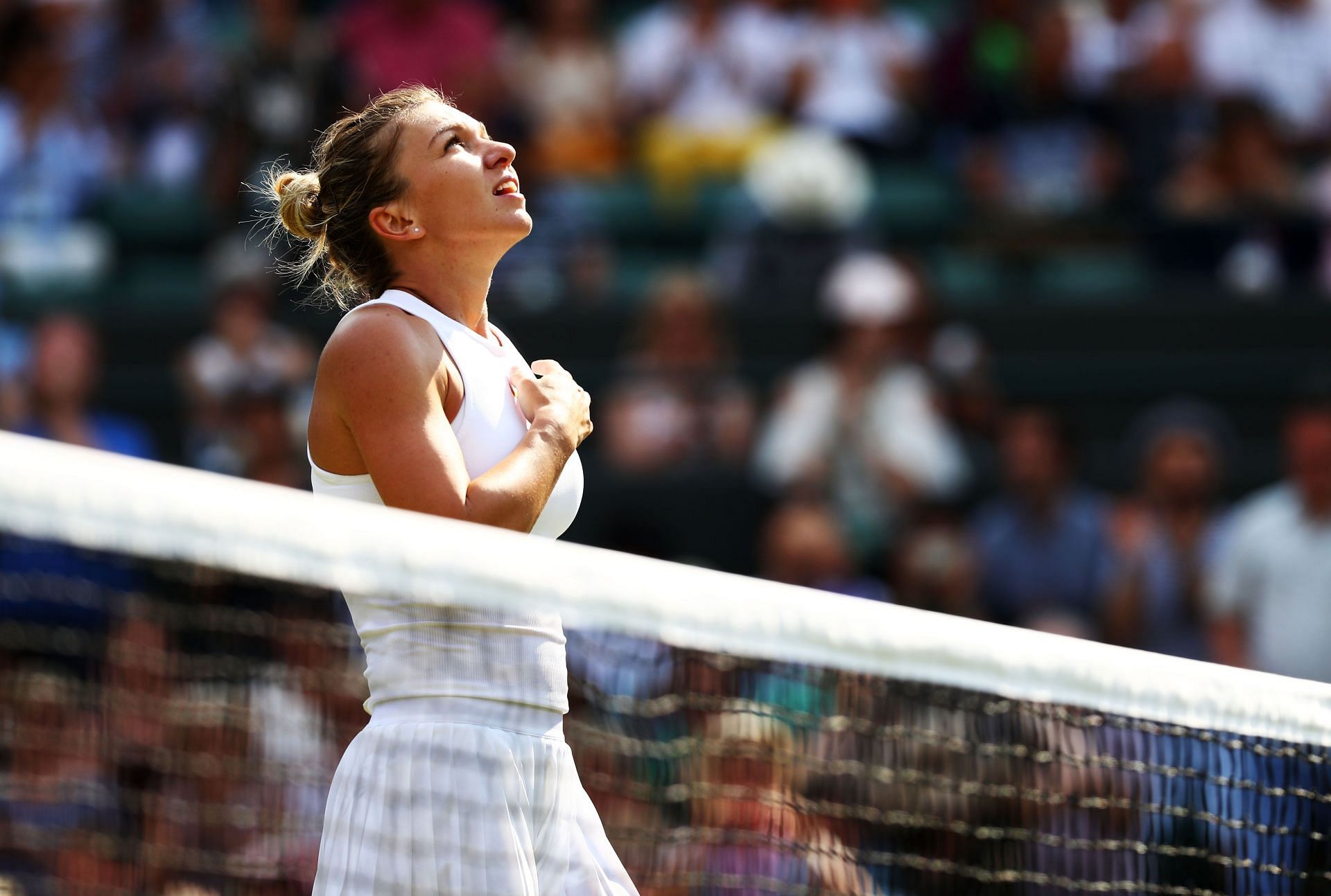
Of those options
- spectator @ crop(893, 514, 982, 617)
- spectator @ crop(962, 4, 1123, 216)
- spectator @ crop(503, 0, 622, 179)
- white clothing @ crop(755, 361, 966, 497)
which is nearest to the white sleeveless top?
spectator @ crop(893, 514, 982, 617)

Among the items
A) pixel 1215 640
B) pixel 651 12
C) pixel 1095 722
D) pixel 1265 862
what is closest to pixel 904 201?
pixel 651 12

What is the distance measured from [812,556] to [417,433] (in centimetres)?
489

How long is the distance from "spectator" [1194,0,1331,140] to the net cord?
7105 millimetres

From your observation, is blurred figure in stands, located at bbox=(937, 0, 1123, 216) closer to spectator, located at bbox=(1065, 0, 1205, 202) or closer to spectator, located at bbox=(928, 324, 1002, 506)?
spectator, located at bbox=(1065, 0, 1205, 202)

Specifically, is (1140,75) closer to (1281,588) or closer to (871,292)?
(871,292)

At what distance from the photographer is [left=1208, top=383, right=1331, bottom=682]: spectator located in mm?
7133

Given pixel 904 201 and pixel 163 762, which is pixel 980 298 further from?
pixel 163 762

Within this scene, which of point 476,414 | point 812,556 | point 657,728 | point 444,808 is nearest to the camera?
point 444,808

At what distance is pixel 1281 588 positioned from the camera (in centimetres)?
721

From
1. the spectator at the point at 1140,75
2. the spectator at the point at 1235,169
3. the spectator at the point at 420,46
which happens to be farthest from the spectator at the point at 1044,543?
the spectator at the point at 420,46

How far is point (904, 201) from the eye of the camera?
9867mm

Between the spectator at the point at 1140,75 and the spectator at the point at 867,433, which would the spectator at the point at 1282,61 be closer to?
the spectator at the point at 1140,75

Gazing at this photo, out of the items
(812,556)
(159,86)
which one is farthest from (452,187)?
(159,86)

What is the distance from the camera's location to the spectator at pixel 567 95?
1036 cm
